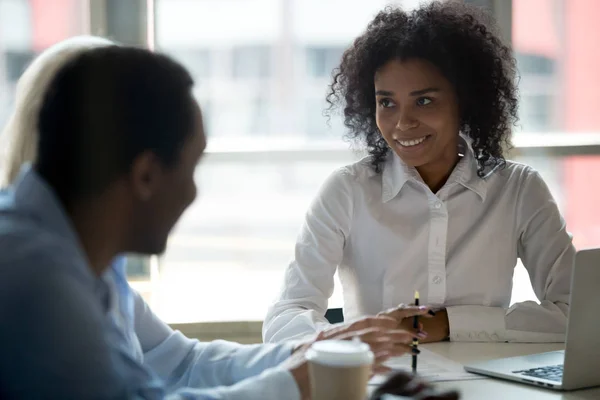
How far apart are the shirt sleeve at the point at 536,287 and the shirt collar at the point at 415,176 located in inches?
4.7

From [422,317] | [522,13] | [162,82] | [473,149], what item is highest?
[522,13]

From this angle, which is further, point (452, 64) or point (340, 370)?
point (452, 64)

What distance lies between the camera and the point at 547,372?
5.49 feet

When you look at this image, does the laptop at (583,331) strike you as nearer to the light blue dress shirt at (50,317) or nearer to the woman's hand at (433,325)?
the woman's hand at (433,325)

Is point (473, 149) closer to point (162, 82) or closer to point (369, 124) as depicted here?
point (369, 124)

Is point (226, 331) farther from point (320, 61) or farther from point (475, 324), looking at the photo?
point (475, 324)

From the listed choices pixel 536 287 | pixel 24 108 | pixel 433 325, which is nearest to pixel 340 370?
pixel 24 108

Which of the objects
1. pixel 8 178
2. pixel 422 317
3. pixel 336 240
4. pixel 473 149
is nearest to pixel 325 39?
pixel 473 149

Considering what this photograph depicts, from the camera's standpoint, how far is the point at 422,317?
2.04 meters

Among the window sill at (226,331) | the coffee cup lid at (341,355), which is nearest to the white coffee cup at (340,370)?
the coffee cup lid at (341,355)

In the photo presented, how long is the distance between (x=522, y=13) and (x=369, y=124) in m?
1.05

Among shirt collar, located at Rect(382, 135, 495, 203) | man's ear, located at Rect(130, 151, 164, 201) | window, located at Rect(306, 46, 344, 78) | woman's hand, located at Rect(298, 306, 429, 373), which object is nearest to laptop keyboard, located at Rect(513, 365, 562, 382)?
woman's hand, located at Rect(298, 306, 429, 373)

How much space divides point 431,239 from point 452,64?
0.48 metres

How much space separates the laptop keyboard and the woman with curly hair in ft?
1.63
